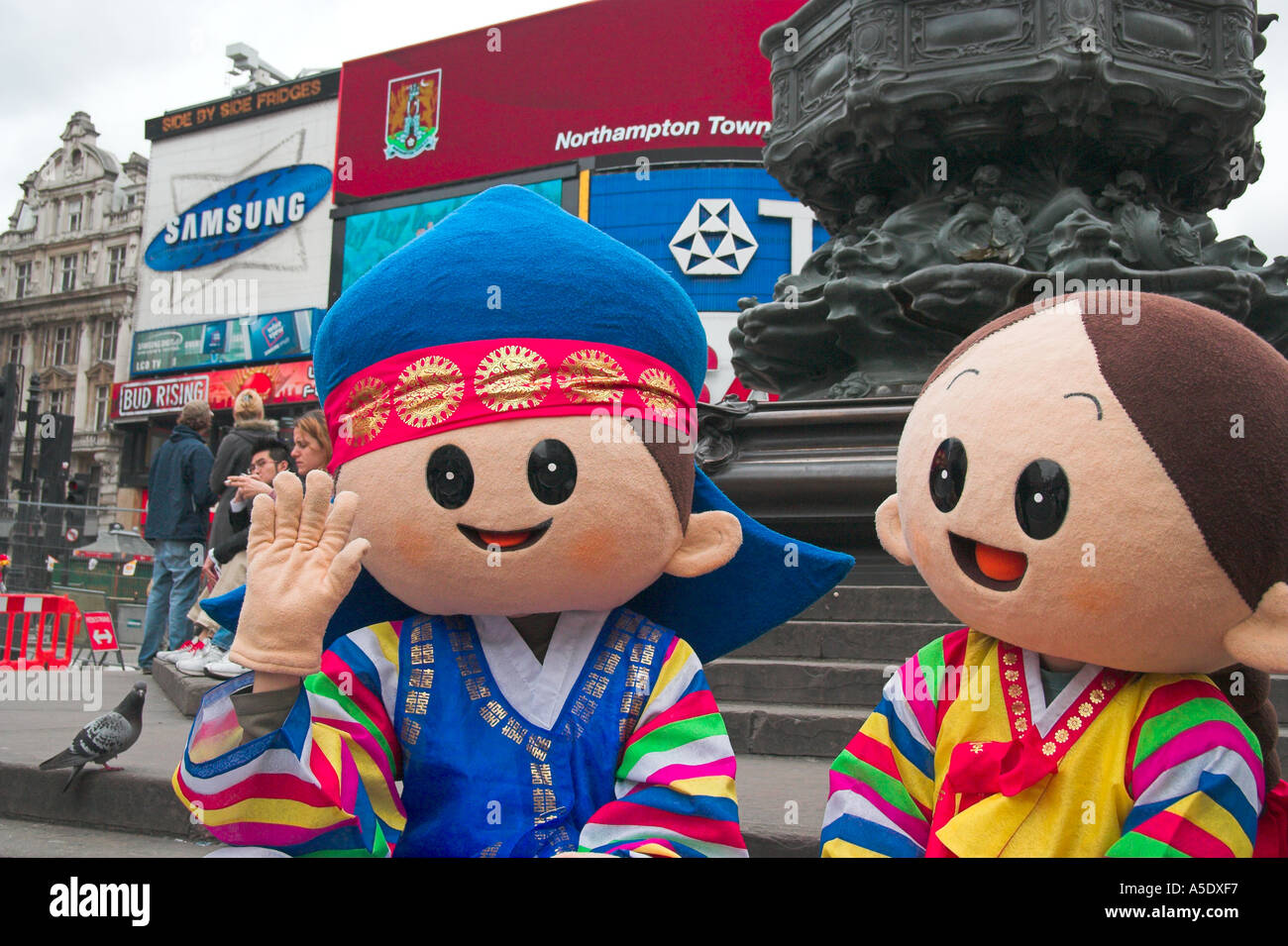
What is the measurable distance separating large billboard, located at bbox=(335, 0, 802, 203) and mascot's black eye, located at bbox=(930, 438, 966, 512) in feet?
79.1

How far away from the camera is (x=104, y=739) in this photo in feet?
11.4

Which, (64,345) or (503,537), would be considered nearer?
(503,537)

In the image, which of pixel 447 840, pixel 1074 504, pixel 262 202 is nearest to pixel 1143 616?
pixel 1074 504

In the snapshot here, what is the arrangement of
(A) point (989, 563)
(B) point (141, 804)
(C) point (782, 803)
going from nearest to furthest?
(A) point (989, 563) < (C) point (782, 803) < (B) point (141, 804)

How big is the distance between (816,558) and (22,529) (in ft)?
42.6

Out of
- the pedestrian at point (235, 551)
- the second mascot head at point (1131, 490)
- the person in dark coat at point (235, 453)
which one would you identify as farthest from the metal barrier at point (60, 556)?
the second mascot head at point (1131, 490)

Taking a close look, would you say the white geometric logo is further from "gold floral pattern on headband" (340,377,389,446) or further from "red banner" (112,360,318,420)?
"gold floral pattern on headband" (340,377,389,446)

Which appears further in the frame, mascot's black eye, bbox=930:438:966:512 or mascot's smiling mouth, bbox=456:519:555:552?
mascot's smiling mouth, bbox=456:519:555:552

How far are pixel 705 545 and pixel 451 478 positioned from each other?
573 mm

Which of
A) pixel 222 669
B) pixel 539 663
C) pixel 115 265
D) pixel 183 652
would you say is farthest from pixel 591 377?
pixel 115 265

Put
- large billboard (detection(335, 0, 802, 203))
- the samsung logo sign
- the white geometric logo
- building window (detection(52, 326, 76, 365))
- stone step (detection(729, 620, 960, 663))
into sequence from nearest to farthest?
stone step (detection(729, 620, 960, 663)) → the white geometric logo → large billboard (detection(335, 0, 802, 203)) → the samsung logo sign → building window (detection(52, 326, 76, 365))

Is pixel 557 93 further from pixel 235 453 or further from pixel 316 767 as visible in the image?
pixel 316 767

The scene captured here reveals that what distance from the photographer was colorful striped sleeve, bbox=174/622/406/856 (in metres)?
2.02

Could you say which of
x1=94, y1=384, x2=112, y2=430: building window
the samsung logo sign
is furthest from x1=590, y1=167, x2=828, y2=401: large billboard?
x1=94, y1=384, x2=112, y2=430: building window
